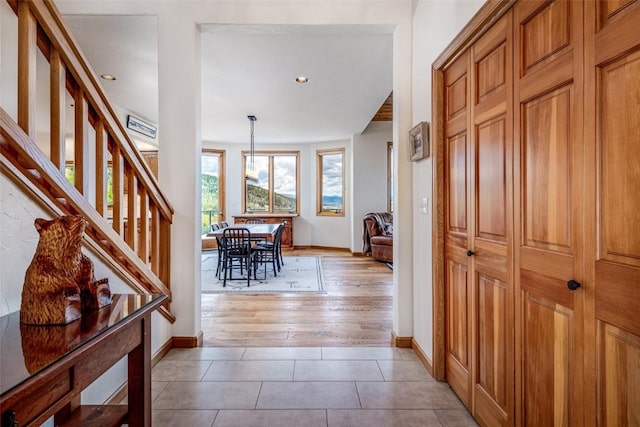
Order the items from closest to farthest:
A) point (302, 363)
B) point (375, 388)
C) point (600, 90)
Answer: point (600, 90)
point (375, 388)
point (302, 363)

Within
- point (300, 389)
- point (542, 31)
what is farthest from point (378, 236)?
point (542, 31)

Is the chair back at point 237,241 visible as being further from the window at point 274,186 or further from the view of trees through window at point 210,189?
the window at point 274,186

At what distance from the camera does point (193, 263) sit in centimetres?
271

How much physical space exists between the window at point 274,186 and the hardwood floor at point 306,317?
4140 mm

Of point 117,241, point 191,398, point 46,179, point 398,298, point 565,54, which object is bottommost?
point 191,398

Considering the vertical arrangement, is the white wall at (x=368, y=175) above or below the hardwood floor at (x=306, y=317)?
above

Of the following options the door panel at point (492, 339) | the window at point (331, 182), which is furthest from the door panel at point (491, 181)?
the window at point (331, 182)

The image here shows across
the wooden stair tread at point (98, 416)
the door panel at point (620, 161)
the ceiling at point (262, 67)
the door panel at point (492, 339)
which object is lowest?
the wooden stair tread at point (98, 416)

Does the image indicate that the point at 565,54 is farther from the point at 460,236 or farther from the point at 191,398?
the point at 191,398

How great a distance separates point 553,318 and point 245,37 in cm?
324

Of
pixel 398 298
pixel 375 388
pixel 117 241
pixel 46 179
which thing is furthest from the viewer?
pixel 398 298

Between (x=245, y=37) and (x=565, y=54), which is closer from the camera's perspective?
(x=565, y=54)

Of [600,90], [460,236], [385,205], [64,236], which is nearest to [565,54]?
[600,90]

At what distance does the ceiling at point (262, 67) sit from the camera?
2.94m
